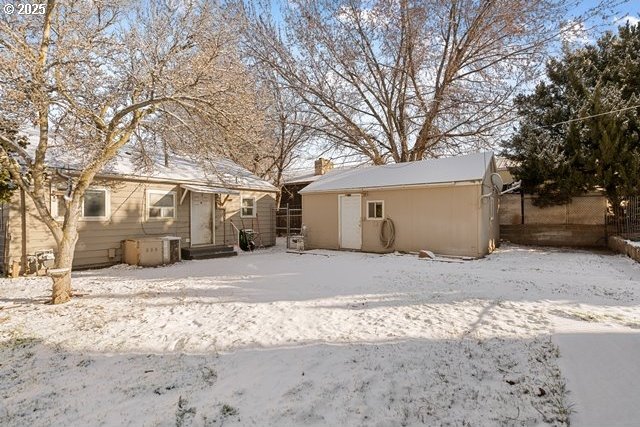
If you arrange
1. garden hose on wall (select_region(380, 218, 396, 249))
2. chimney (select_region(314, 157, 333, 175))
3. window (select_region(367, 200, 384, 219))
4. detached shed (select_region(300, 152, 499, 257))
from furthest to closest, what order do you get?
chimney (select_region(314, 157, 333, 175)), window (select_region(367, 200, 384, 219)), garden hose on wall (select_region(380, 218, 396, 249)), detached shed (select_region(300, 152, 499, 257))

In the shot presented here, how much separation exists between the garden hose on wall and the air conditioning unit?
260 inches

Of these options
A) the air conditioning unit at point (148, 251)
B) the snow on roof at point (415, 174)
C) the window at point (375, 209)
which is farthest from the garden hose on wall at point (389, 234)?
the air conditioning unit at point (148, 251)

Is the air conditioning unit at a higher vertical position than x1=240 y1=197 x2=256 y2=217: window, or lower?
lower

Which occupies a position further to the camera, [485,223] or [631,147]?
[631,147]

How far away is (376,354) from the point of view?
3.77 m

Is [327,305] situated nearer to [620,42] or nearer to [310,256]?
[310,256]

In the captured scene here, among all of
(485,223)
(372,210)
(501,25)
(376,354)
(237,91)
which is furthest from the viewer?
(501,25)

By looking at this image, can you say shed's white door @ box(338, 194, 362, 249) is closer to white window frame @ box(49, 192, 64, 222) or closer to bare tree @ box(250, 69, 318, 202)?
bare tree @ box(250, 69, 318, 202)

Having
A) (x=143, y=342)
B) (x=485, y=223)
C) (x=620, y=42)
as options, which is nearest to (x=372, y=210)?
(x=485, y=223)

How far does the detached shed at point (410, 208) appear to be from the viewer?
1071cm

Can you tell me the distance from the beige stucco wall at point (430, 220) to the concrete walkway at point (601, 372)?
21.4 feet

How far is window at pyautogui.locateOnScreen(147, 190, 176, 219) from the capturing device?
11049 millimetres

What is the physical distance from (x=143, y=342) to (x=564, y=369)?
14.5ft

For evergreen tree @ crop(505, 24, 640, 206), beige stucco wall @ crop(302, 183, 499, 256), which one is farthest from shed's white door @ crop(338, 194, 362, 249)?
evergreen tree @ crop(505, 24, 640, 206)
